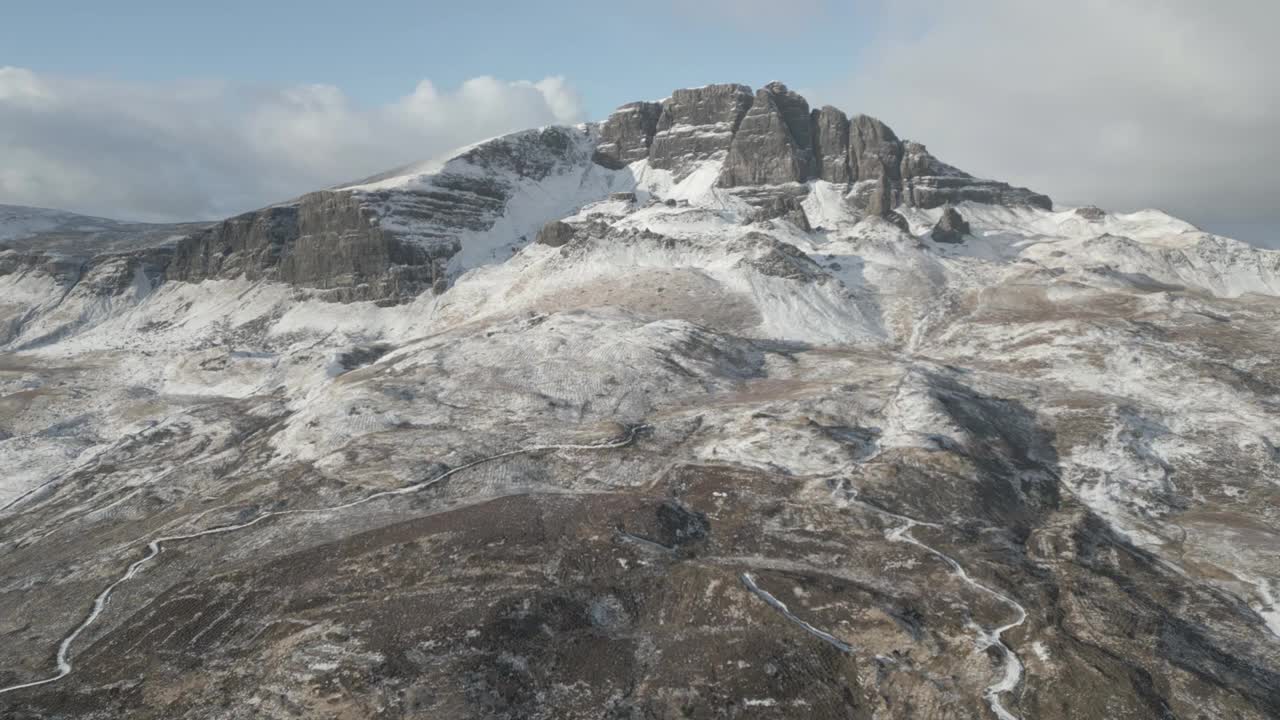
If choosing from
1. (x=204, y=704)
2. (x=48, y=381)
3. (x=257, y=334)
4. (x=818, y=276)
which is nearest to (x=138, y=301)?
(x=257, y=334)

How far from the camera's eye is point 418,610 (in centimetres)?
4191

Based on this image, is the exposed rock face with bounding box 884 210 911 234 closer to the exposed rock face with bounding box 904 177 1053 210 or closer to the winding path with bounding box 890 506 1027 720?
the exposed rock face with bounding box 904 177 1053 210

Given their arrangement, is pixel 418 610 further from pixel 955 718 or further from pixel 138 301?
pixel 138 301

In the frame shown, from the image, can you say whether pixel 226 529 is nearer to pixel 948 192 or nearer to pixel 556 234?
pixel 556 234

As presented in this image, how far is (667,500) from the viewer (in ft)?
182

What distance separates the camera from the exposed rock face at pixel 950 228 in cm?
16862

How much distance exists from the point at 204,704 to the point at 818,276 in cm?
10870

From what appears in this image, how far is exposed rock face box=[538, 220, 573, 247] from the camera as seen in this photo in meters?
154

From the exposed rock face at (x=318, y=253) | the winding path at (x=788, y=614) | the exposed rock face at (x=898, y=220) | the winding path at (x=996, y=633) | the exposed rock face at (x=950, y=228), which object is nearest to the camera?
the winding path at (x=996, y=633)

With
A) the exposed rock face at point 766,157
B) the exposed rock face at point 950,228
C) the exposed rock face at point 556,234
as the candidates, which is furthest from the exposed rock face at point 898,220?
the exposed rock face at point 556,234

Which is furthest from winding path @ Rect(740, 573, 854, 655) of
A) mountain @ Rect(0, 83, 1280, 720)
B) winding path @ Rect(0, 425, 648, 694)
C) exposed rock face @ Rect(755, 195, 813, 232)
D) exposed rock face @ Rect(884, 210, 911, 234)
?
exposed rock face @ Rect(755, 195, 813, 232)

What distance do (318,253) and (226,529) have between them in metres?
110

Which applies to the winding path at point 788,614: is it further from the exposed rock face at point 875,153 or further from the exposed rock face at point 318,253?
the exposed rock face at point 875,153

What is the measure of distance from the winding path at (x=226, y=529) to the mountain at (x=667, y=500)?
0.31 m
